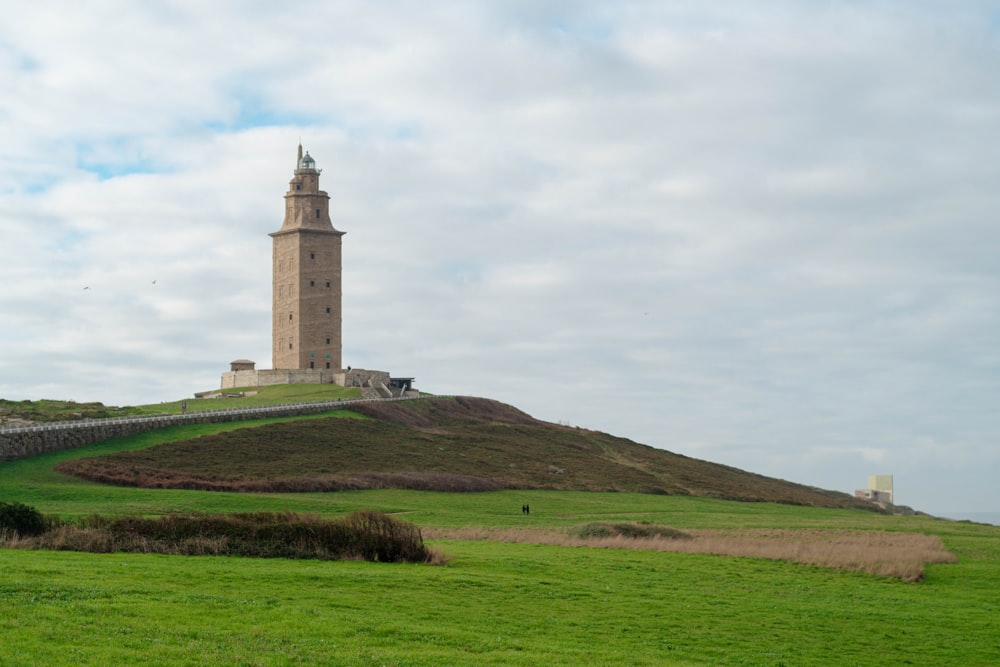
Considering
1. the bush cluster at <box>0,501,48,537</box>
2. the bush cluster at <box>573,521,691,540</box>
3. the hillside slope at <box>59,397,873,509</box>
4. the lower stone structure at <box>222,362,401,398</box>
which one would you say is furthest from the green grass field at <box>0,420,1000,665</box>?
the lower stone structure at <box>222,362,401,398</box>

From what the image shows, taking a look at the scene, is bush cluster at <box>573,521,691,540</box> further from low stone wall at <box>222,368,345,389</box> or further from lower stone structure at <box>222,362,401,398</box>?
low stone wall at <box>222,368,345,389</box>

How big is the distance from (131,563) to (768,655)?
42.5ft

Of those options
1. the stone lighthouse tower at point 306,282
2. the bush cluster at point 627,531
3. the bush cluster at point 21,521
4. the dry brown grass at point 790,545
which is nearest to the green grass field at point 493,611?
the dry brown grass at point 790,545

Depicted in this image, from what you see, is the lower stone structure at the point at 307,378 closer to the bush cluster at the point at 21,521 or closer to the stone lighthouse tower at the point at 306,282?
the stone lighthouse tower at the point at 306,282

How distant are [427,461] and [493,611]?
47012 mm

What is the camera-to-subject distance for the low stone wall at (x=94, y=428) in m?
55.0

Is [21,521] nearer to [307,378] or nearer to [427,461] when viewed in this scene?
[427,461]

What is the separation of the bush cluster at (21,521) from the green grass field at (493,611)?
3.23 meters

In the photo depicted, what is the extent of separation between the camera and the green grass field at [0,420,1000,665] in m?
17.1

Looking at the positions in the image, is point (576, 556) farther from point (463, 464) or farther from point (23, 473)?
point (463, 464)

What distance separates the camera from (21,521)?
2781cm

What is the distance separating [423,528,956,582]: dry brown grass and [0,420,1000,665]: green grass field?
87 cm

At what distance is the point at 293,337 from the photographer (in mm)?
102938

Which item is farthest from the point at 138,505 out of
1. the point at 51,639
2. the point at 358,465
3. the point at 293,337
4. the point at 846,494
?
the point at 846,494
